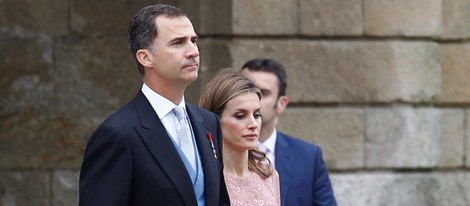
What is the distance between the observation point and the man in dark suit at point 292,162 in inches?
240

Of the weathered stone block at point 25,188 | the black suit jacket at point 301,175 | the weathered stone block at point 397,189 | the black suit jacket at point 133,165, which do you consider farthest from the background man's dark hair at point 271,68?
the black suit jacket at point 133,165

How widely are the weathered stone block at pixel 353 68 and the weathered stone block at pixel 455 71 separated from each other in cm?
33

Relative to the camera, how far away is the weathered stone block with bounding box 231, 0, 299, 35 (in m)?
7.42

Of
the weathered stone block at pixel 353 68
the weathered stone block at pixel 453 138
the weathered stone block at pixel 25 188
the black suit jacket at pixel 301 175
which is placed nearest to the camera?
the black suit jacket at pixel 301 175

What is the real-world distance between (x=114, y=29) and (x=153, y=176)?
3.98m

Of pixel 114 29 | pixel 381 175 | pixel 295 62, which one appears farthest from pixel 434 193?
pixel 114 29

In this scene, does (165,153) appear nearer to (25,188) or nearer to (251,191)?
(251,191)

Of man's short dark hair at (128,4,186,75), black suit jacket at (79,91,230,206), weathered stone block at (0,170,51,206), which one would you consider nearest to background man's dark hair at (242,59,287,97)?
weathered stone block at (0,170,51,206)

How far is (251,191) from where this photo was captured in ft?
16.3

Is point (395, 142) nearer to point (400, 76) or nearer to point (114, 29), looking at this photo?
point (400, 76)

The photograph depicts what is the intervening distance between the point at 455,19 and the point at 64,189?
119 inches

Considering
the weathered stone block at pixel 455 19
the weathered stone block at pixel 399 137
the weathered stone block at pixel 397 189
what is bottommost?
the weathered stone block at pixel 397 189

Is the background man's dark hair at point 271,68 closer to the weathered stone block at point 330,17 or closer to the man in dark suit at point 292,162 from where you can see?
the man in dark suit at point 292,162

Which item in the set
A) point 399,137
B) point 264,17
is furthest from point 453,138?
point 264,17
